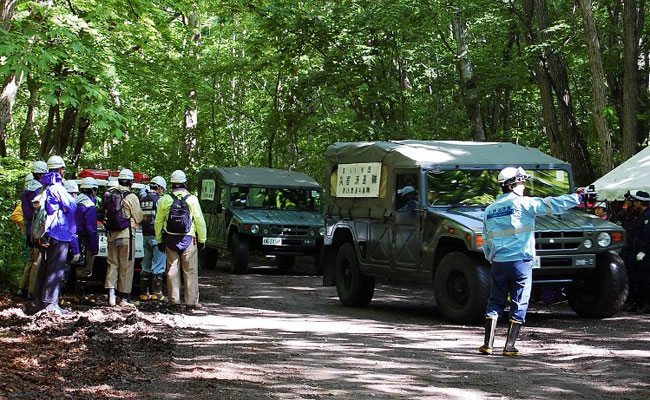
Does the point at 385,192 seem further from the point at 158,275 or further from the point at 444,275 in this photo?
the point at 158,275

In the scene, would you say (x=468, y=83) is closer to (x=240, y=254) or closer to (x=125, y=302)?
(x=240, y=254)

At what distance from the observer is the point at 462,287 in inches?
446

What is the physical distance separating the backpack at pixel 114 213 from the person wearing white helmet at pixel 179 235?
1.63ft

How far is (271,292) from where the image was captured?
16406 millimetres

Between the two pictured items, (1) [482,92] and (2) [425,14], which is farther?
(1) [482,92]

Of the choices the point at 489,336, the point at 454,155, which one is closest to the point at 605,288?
the point at 454,155

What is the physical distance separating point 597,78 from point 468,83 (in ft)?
20.0

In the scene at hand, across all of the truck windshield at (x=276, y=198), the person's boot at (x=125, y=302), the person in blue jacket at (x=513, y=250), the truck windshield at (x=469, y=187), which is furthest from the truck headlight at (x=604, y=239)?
the truck windshield at (x=276, y=198)

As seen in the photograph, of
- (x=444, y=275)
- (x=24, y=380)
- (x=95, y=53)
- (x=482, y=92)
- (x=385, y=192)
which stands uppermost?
(x=482, y=92)

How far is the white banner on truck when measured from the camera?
43.9 ft

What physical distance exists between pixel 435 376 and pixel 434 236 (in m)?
4.40

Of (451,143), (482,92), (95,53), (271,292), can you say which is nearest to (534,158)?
(451,143)

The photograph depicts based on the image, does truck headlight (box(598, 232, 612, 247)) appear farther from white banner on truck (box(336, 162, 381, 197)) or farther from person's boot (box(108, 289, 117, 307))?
person's boot (box(108, 289, 117, 307))

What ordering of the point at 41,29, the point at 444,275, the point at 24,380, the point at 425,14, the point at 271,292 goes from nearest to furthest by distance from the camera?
the point at 24,380 → the point at 444,275 → the point at 41,29 → the point at 271,292 → the point at 425,14
